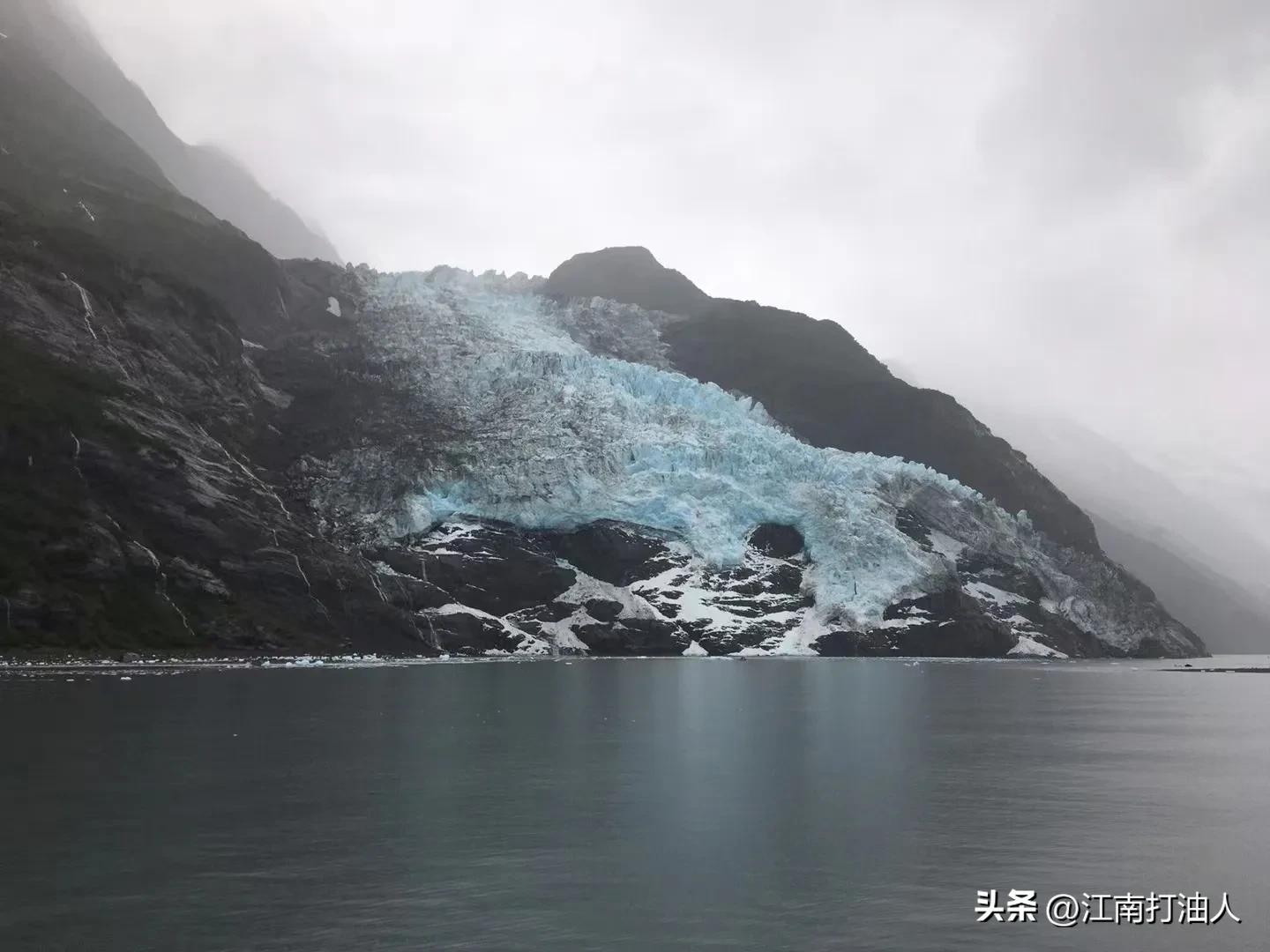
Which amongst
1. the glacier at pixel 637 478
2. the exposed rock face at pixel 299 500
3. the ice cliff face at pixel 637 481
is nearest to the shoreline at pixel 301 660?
the exposed rock face at pixel 299 500

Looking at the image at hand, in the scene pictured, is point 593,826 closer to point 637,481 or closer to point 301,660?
point 301,660

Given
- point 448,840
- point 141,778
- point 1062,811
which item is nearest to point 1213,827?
point 1062,811

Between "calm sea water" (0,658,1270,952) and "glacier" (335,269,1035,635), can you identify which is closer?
"calm sea water" (0,658,1270,952)

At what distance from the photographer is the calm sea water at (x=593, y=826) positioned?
885 inches

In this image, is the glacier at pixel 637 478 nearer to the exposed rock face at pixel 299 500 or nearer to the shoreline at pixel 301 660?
the exposed rock face at pixel 299 500

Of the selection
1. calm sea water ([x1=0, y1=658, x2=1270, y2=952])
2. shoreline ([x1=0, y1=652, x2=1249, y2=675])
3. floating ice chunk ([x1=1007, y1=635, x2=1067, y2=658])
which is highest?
calm sea water ([x1=0, y1=658, x2=1270, y2=952])

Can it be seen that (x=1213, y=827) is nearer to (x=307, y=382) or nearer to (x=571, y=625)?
(x=571, y=625)

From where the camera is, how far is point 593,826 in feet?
107

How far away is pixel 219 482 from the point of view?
134 meters

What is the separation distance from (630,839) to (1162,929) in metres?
14.7

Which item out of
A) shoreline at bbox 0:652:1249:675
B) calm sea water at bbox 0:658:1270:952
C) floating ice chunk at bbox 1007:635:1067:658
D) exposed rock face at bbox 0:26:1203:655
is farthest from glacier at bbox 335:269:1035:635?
calm sea water at bbox 0:658:1270:952

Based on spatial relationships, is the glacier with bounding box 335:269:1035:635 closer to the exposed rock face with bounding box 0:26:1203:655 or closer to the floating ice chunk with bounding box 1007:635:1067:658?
the exposed rock face with bounding box 0:26:1203:655

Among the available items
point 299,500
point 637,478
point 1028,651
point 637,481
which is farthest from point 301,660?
point 1028,651

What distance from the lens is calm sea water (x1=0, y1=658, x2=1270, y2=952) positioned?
22.5m
